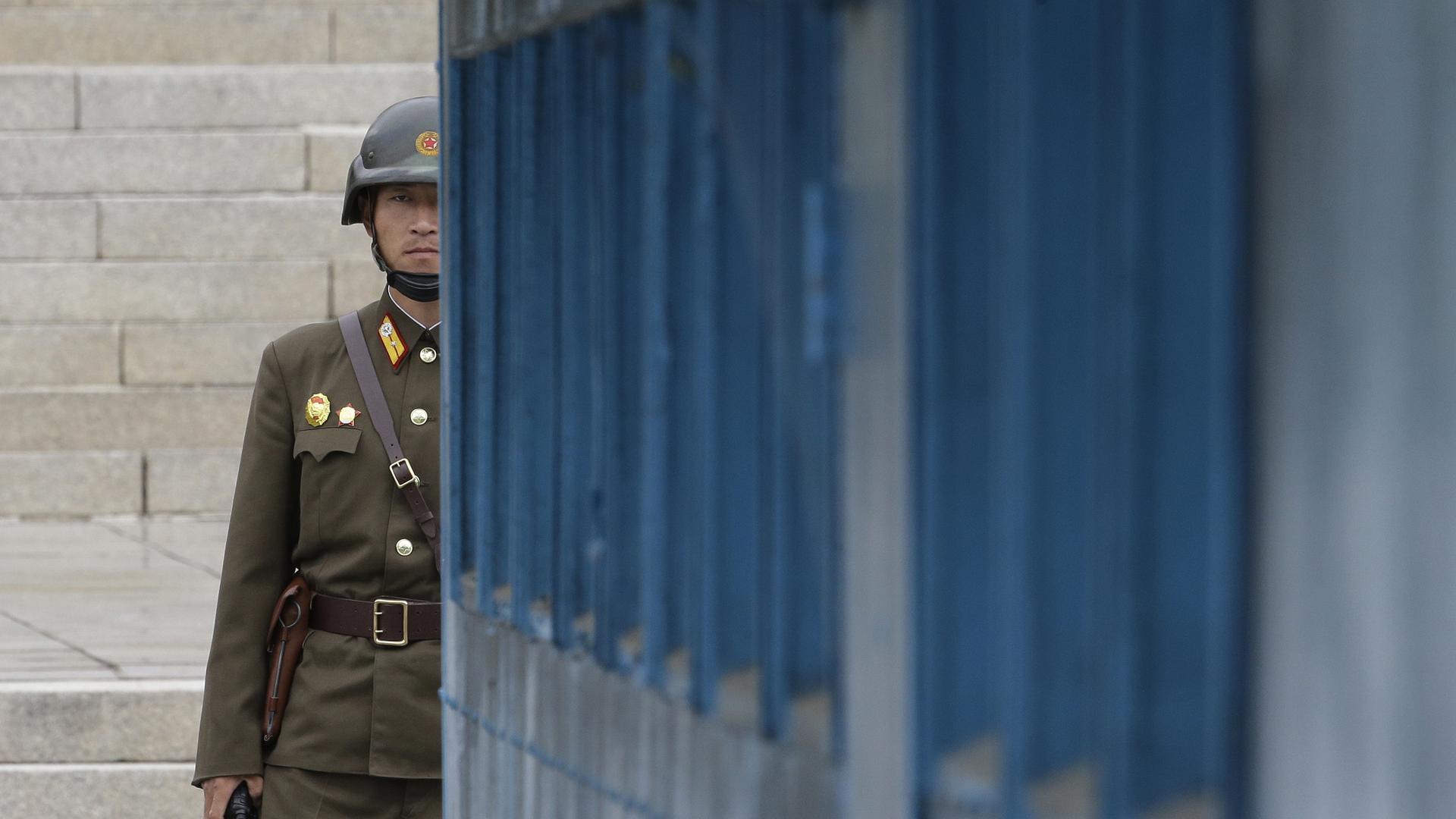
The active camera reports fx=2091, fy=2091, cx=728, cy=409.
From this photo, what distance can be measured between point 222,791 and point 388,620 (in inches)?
15.1

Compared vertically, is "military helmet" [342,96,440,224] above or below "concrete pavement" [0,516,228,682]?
above

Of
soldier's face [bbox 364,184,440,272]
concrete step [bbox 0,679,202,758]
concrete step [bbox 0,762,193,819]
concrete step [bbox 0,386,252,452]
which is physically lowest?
concrete step [bbox 0,762,193,819]

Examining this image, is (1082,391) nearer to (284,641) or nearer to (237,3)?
(284,641)

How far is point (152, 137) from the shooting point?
10.1 meters

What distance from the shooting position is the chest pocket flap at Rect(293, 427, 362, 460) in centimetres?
324

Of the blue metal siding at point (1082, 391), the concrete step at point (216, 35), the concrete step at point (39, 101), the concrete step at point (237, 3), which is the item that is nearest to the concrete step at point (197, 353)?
the concrete step at point (39, 101)

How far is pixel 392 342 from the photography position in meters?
3.39

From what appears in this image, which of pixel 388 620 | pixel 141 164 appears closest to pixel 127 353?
pixel 141 164

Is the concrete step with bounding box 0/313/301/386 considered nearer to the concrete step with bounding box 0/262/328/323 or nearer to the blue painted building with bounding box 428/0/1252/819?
the concrete step with bounding box 0/262/328/323

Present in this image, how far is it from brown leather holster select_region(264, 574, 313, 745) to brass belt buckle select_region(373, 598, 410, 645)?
0.47ft

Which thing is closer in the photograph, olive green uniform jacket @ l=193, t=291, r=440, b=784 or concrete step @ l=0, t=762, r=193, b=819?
olive green uniform jacket @ l=193, t=291, r=440, b=784

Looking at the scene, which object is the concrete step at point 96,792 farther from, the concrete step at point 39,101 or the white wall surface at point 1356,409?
the concrete step at point 39,101

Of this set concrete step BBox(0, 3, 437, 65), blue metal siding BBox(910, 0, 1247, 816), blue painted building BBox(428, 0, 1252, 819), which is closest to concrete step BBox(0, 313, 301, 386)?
concrete step BBox(0, 3, 437, 65)

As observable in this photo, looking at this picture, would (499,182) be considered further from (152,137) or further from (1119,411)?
(152,137)
